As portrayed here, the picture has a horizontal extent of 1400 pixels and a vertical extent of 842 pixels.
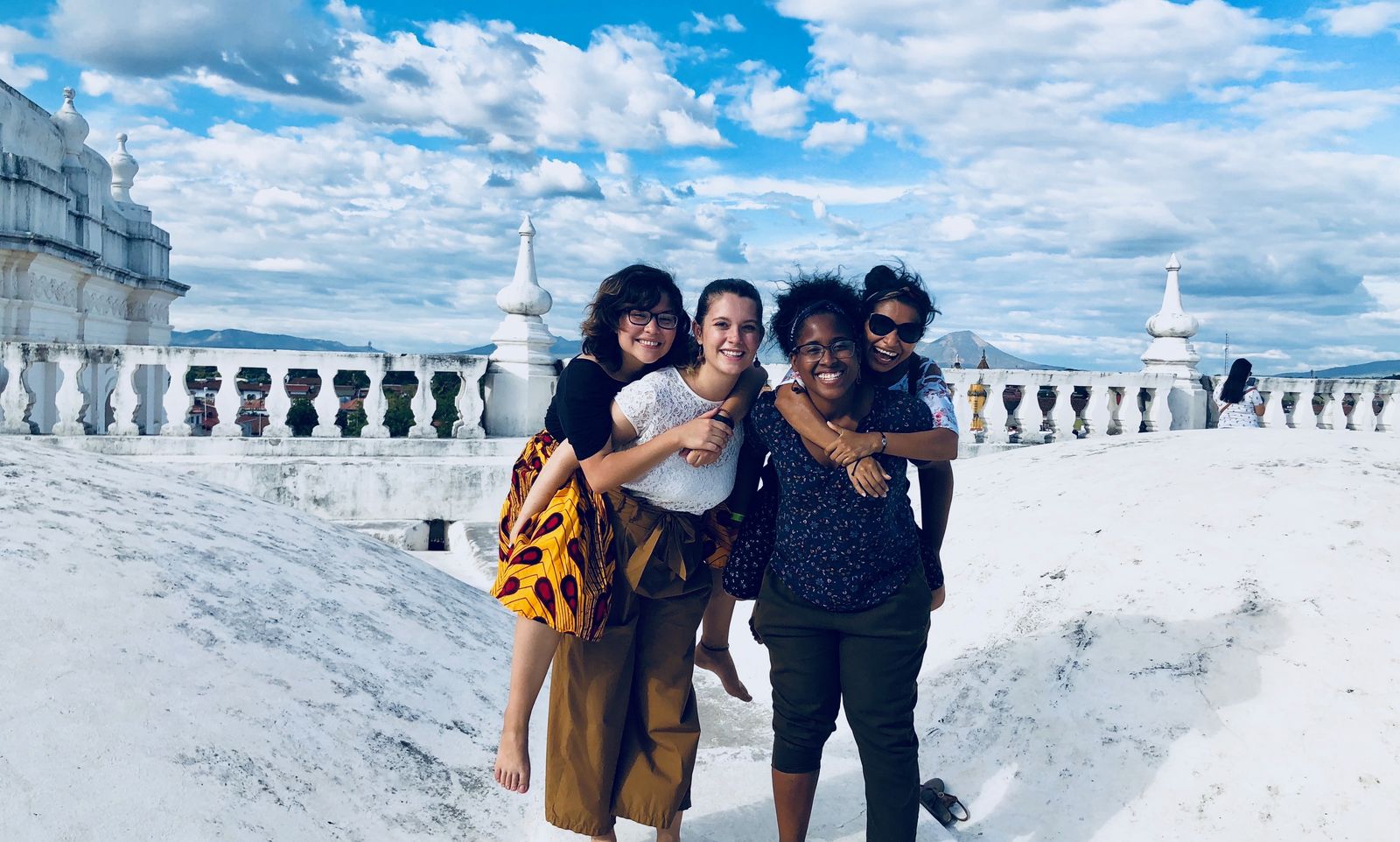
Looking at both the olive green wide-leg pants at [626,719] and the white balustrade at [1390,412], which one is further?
the white balustrade at [1390,412]

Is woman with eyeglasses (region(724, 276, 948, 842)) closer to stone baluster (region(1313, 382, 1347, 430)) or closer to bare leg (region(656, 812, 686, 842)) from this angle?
Answer: bare leg (region(656, 812, 686, 842))

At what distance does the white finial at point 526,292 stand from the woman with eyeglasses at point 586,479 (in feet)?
15.9

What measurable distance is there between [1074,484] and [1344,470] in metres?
1.21

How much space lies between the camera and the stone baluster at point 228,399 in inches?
271

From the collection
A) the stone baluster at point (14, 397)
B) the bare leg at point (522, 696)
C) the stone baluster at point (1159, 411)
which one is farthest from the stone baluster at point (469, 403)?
the stone baluster at point (1159, 411)

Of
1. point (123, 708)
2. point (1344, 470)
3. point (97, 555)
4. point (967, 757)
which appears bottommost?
point (967, 757)

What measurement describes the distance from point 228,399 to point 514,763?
5600mm

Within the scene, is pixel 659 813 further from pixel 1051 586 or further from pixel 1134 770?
pixel 1051 586

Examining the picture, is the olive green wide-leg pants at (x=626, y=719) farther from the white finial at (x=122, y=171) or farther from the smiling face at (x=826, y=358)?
the white finial at (x=122, y=171)

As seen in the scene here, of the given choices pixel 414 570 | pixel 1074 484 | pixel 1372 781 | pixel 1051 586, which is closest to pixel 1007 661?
pixel 1051 586

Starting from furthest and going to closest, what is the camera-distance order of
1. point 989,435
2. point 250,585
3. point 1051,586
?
point 989,435 → point 1051,586 → point 250,585

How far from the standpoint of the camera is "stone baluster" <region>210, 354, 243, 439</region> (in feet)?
22.6

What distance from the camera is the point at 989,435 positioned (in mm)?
8008

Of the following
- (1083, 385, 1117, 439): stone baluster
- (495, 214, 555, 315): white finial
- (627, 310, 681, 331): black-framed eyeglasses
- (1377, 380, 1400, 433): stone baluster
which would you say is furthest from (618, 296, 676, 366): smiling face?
(1377, 380, 1400, 433): stone baluster
